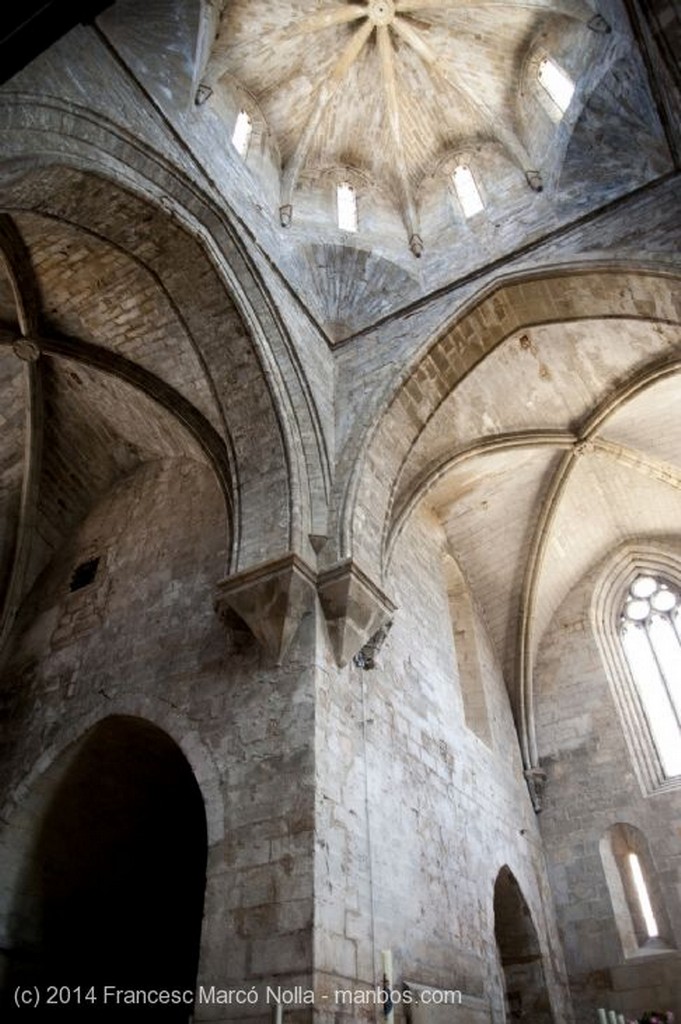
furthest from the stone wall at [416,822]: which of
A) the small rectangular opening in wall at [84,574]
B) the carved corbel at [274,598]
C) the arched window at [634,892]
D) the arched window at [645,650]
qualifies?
the small rectangular opening in wall at [84,574]

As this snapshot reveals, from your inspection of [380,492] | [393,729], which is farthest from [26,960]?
[380,492]

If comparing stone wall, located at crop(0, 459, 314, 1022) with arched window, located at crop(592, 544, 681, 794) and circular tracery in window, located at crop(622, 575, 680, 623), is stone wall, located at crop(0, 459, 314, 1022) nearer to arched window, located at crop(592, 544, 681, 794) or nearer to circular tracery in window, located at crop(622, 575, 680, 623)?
arched window, located at crop(592, 544, 681, 794)

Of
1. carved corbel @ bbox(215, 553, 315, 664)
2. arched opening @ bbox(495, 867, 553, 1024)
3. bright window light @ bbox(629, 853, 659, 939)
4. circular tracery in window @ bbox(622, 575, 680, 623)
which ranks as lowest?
arched opening @ bbox(495, 867, 553, 1024)

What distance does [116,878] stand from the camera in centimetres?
Result: 779

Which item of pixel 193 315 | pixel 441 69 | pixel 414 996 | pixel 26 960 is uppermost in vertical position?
pixel 441 69

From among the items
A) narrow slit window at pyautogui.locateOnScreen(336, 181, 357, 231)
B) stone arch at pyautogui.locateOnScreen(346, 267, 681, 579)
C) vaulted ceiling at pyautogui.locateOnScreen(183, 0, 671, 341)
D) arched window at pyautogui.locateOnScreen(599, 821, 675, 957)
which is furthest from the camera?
narrow slit window at pyautogui.locateOnScreen(336, 181, 357, 231)

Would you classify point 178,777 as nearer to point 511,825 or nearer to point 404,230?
point 511,825

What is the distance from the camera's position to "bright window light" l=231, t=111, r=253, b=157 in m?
9.90

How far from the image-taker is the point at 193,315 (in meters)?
7.76

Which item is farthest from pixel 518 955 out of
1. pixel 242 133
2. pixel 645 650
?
pixel 242 133

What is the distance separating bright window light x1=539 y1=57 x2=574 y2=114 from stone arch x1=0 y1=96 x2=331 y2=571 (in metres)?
5.12

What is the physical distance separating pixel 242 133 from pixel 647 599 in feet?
30.4

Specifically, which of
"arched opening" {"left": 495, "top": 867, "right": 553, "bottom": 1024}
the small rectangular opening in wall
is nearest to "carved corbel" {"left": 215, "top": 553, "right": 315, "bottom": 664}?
the small rectangular opening in wall

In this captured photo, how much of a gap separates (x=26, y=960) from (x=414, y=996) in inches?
138
